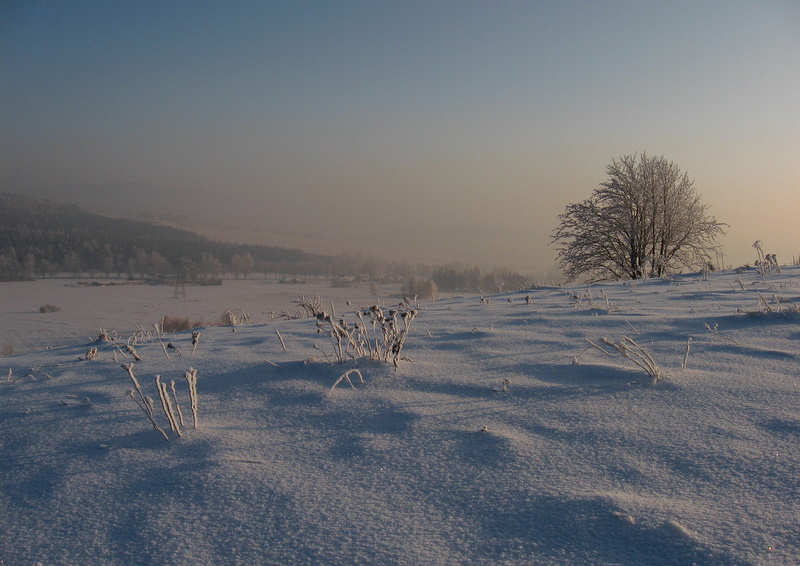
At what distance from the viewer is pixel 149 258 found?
4044cm

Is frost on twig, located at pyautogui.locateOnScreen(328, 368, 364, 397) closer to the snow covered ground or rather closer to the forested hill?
the snow covered ground

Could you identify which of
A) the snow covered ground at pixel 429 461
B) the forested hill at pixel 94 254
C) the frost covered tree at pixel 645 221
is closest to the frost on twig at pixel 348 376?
the snow covered ground at pixel 429 461

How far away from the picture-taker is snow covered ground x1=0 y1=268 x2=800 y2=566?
3.98ft

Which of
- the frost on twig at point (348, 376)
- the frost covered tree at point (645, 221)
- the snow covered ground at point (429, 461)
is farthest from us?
the frost covered tree at point (645, 221)

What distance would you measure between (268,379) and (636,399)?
71.7 inches

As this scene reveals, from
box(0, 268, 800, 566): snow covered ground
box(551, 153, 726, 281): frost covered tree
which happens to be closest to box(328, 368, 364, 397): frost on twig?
box(0, 268, 800, 566): snow covered ground

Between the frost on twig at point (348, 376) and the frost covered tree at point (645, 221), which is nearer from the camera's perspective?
the frost on twig at point (348, 376)

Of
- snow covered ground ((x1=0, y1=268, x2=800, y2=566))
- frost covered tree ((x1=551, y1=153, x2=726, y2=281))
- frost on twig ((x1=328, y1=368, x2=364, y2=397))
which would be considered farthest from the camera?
frost covered tree ((x1=551, y1=153, x2=726, y2=281))

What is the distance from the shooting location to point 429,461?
1629 millimetres

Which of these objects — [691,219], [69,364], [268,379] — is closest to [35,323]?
[69,364]

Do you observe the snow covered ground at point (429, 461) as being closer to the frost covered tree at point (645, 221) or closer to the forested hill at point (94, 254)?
the frost covered tree at point (645, 221)

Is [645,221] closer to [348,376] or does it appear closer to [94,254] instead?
[348,376]

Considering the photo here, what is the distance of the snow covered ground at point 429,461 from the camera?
1.21m

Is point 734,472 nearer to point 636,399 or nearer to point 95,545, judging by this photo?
point 636,399
